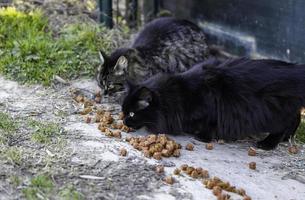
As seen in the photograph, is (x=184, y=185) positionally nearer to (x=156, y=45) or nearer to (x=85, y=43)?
(x=156, y=45)

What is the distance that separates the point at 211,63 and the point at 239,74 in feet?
1.22

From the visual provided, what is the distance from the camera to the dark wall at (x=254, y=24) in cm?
705

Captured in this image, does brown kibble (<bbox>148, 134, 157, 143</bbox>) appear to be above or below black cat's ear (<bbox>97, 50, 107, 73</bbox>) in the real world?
below

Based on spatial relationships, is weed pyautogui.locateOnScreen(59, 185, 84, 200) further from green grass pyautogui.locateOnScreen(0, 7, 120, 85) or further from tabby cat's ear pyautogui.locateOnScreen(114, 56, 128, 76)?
green grass pyautogui.locateOnScreen(0, 7, 120, 85)

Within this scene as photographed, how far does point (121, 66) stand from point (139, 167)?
78.4 inches

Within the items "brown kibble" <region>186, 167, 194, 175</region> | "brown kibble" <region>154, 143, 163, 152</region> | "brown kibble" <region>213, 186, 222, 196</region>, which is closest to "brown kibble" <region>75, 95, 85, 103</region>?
"brown kibble" <region>154, 143, 163, 152</region>

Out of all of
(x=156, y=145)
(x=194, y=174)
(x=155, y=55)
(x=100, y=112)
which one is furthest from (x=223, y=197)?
(x=155, y=55)

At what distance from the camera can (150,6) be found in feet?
30.0

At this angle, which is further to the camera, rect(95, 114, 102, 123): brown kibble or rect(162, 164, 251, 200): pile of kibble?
rect(95, 114, 102, 123): brown kibble

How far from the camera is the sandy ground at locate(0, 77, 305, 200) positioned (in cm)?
444

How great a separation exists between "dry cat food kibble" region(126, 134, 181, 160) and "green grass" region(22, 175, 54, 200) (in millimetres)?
987

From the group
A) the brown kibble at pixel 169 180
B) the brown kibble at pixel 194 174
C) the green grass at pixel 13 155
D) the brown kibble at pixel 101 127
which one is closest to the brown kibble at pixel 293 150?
the brown kibble at pixel 194 174

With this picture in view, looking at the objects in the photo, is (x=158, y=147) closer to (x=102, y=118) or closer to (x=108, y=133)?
(x=108, y=133)

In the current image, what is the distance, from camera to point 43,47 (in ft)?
→ 23.5
